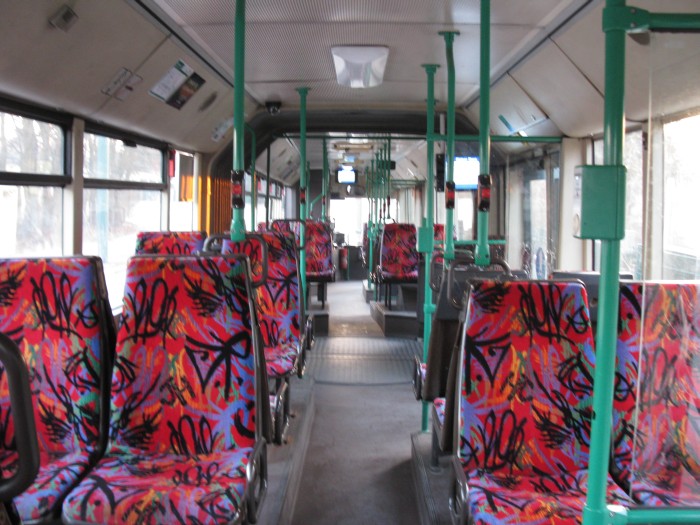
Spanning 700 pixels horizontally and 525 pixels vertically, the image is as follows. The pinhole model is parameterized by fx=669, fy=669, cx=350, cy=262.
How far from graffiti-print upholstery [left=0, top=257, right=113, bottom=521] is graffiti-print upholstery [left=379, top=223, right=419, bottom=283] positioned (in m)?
6.10

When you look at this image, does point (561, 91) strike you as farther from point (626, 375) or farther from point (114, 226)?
point (114, 226)

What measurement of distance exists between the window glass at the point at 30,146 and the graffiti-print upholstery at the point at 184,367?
5.06 feet

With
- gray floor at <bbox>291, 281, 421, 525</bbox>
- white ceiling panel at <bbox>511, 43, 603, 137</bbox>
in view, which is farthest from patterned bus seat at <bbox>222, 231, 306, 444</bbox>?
white ceiling panel at <bbox>511, 43, 603, 137</bbox>

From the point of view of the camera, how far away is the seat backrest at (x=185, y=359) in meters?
2.35

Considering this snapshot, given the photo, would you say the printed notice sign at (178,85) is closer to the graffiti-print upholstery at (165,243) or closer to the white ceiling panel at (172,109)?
the white ceiling panel at (172,109)

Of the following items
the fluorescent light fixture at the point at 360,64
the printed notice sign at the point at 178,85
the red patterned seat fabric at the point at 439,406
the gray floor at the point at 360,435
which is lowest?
the gray floor at the point at 360,435

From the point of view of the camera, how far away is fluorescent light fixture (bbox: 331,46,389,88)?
16.5 feet

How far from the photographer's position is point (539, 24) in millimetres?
4215

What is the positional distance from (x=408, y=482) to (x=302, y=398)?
1130mm

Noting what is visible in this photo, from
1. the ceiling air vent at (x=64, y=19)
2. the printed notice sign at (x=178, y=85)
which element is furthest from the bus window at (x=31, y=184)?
the printed notice sign at (x=178, y=85)

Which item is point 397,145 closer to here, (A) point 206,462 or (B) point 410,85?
(B) point 410,85

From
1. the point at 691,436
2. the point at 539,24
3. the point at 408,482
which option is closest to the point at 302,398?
the point at 408,482

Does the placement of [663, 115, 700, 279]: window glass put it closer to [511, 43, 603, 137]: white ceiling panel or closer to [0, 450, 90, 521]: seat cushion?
[0, 450, 90, 521]: seat cushion

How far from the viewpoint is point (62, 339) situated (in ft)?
7.91
